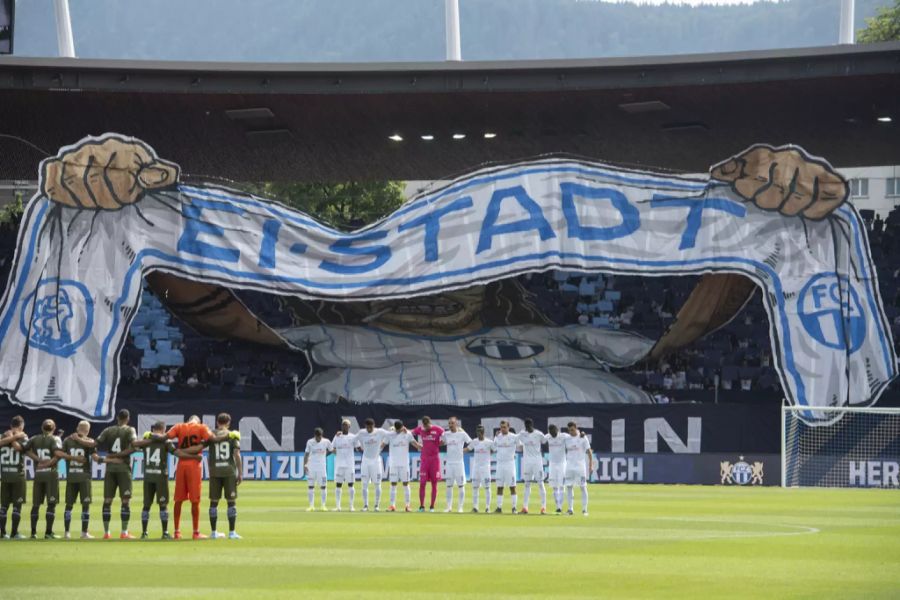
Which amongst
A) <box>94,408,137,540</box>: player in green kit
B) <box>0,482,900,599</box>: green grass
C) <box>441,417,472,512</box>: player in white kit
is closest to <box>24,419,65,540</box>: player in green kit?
<box>94,408,137,540</box>: player in green kit

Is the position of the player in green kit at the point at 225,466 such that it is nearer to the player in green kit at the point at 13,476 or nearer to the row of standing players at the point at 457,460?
the player in green kit at the point at 13,476

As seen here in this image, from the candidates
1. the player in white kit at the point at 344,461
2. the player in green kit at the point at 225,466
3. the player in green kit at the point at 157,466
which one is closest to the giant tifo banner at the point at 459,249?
the player in white kit at the point at 344,461

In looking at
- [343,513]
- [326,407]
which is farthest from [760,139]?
[343,513]

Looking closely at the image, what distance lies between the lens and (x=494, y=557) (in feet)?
74.6

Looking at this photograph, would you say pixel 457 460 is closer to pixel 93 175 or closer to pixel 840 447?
pixel 840 447

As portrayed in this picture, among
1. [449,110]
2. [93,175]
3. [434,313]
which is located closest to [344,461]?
[93,175]

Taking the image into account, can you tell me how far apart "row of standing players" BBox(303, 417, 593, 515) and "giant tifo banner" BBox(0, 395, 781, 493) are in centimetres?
1162

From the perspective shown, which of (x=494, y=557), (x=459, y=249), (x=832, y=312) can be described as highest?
(x=459, y=249)

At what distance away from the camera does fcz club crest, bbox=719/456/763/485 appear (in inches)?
1884

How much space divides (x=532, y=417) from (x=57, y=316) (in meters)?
15.6

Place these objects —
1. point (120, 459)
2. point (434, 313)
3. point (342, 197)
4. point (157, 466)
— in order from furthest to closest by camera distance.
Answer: point (342, 197) < point (434, 313) < point (120, 459) < point (157, 466)

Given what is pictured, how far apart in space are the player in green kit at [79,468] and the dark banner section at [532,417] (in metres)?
22.4

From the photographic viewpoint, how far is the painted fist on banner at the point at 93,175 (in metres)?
50.6

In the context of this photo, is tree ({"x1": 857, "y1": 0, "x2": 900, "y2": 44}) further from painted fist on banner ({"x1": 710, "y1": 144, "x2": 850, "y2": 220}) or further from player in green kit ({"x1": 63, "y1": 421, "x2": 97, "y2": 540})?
player in green kit ({"x1": 63, "y1": 421, "x2": 97, "y2": 540})
